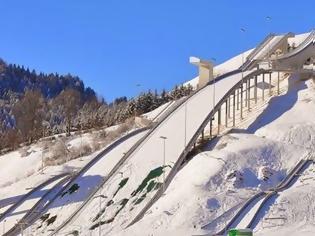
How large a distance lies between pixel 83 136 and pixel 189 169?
22521 mm

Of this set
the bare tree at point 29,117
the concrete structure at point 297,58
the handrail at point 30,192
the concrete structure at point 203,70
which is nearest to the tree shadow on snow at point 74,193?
the handrail at point 30,192

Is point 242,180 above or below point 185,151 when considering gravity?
below

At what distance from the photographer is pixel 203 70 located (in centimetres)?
5712

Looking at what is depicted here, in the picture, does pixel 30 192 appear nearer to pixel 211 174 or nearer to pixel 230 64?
pixel 211 174

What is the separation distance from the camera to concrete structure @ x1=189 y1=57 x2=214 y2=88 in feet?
186

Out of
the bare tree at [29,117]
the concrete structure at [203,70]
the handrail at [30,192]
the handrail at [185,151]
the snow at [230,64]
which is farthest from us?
the snow at [230,64]

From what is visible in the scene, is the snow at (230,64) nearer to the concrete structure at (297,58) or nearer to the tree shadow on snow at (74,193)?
the concrete structure at (297,58)

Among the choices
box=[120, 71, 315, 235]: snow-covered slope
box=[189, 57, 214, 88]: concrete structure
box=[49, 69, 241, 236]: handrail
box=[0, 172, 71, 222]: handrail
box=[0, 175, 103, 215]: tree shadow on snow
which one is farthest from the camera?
box=[189, 57, 214, 88]: concrete structure

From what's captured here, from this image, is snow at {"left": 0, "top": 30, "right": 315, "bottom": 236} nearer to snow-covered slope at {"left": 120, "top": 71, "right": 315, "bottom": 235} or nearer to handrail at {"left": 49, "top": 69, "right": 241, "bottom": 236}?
snow-covered slope at {"left": 120, "top": 71, "right": 315, "bottom": 235}

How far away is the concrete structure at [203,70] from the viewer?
5659cm

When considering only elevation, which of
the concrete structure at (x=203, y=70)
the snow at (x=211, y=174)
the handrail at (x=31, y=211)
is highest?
the concrete structure at (x=203, y=70)

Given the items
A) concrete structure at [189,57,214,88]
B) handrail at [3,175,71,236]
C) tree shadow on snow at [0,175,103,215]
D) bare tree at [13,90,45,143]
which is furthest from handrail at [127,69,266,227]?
bare tree at [13,90,45,143]

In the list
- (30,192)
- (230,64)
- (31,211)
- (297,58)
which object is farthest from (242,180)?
(230,64)

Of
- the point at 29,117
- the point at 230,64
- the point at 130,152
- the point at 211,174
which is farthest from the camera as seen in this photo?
the point at 230,64
